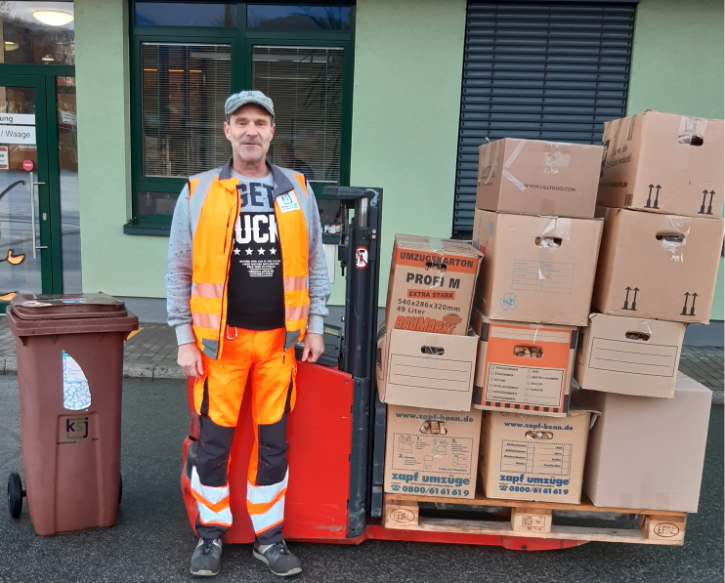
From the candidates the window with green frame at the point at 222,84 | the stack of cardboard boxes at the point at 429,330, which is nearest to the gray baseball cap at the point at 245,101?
the stack of cardboard boxes at the point at 429,330

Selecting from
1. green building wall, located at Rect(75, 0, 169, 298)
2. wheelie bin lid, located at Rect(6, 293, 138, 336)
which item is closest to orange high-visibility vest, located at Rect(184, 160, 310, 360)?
wheelie bin lid, located at Rect(6, 293, 138, 336)

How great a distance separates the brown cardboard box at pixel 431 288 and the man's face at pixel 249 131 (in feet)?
2.45

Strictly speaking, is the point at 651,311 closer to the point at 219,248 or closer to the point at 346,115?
the point at 219,248

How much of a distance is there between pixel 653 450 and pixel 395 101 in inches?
185

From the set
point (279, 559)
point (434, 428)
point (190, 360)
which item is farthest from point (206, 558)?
point (434, 428)

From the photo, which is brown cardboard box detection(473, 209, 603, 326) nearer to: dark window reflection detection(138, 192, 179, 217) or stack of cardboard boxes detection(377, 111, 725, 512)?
stack of cardboard boxes detection(377, 111, 725, 512)

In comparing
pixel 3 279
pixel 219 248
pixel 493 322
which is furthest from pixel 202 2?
pixel 493 322

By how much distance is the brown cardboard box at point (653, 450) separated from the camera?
283 centimetres

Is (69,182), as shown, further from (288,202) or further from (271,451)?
(271,451)

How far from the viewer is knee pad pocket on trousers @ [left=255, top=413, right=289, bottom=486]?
9.16 ft

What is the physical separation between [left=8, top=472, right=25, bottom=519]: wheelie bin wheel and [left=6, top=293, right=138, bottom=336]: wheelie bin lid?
84 cm

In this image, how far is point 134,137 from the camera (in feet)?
22.7

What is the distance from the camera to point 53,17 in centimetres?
693

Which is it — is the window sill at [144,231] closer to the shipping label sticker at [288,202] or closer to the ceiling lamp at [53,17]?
the ceiling lamp at [53,17]
